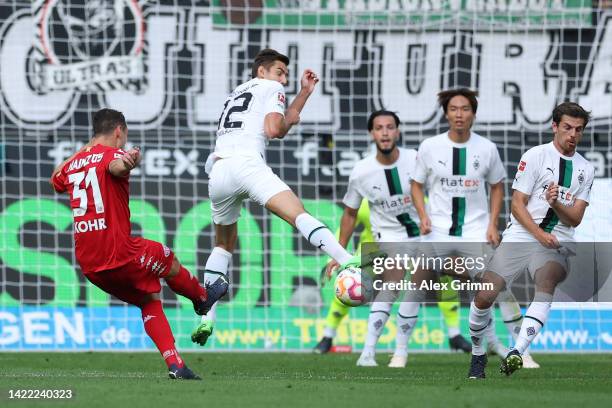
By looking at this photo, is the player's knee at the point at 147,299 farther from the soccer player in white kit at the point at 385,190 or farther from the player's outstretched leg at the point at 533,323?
the soccer player in white kit at the point at 385,190

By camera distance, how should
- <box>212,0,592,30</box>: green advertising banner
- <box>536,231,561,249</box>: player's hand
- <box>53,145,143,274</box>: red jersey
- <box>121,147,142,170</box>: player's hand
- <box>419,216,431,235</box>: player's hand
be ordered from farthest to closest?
<box>212,0,592,30</box>: green advertising banner → <box>419,216,431,235</box>: player's hand → <box>536,231,561,249</box>: player's hand → <box>53,145,143,274</box>: red jersey → <box>121,147,142,170</box>: player's hand

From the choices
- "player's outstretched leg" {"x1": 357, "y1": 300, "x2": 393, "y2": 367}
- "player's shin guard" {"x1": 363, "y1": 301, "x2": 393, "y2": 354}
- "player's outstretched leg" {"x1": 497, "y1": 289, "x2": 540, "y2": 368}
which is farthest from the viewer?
"player's outstretched leg" {"x1": 497, "y1": 289, "x2": 540, "y2": 368}

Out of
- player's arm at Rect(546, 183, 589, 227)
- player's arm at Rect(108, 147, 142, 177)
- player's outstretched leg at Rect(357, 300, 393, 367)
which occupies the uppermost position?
player's arm at Rect(108, 147, 142, 177)

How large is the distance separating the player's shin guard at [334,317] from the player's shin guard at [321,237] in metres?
4.08

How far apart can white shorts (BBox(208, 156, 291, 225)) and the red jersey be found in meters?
0.91

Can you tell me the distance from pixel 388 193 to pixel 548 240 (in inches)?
106

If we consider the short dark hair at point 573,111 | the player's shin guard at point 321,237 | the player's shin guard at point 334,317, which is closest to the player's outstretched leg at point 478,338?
the player's shin guard at point 321,237

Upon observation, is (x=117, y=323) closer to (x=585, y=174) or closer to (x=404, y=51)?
(x=404, y=51)

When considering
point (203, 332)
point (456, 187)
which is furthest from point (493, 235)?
point (203, 332)

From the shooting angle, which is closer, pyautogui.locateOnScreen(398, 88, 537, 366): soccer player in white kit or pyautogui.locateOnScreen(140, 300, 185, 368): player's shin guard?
pyautogui.locateOnScreen(140, 300, 185, 368): player's shin guard

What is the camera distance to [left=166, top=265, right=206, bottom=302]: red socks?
8.41m

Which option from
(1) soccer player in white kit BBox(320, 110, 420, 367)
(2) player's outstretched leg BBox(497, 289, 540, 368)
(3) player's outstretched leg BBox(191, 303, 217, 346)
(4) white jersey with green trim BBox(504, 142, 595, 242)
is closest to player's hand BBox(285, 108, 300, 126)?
(3) player's outstretched leg BBox(191, 303, 217, 346)

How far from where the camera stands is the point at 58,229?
13.8m

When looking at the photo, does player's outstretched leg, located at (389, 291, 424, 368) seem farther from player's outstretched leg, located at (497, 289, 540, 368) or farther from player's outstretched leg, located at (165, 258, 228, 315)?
player's outstretched leg, located at (165, 258, 228, 315)
